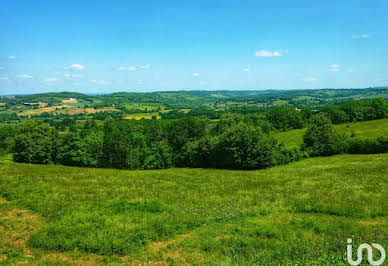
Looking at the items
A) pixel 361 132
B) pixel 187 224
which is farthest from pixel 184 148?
pixel 361 132

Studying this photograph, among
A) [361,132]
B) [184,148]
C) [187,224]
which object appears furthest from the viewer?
[361,132]

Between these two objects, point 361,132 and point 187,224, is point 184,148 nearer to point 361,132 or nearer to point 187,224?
point 187,224

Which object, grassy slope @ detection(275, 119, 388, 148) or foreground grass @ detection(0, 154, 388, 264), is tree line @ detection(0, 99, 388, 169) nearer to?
grassy slope @ detection(275, 119, 388, 148)

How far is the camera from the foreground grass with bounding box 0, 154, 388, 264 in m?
9.74

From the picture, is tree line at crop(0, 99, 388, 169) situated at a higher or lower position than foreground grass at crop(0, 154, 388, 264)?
lower

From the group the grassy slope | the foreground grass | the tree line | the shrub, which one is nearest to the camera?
the foreground grass

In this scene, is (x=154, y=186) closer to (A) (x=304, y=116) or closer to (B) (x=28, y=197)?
(B) (x=28, y=197)

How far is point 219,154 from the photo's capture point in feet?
180

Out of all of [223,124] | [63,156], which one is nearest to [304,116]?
[223,124]

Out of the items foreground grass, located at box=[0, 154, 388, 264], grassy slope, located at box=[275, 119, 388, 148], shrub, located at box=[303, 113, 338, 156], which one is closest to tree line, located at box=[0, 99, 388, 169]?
shrub, located at box=[303, 113, 338, 156]

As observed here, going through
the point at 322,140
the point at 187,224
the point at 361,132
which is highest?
the point at 187,224

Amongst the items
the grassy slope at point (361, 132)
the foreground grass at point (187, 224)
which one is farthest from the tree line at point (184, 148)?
the foreground grass at point (187, 224)

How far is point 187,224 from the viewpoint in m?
12.8

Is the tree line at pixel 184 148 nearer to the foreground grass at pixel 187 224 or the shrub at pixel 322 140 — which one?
the shrub at pixel 322 140
